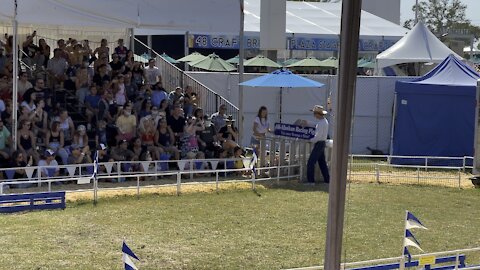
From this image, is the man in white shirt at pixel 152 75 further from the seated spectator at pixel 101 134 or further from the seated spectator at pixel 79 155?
the seated spectator at pixel 79 155

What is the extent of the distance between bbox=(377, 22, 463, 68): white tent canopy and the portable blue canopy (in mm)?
6892

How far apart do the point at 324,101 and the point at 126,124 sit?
8.85m

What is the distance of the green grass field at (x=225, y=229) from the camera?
10195 millimetres

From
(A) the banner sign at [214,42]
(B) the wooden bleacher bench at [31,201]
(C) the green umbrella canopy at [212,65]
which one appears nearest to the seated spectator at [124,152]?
(B) the wooden bleacher bench at [31,201]

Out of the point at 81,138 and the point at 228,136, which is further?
the point at 228,136

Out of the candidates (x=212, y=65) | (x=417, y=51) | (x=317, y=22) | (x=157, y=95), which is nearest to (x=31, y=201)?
(x=157, y=95)

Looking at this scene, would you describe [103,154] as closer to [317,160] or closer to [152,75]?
[317,160]

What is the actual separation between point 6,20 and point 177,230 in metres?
6.75

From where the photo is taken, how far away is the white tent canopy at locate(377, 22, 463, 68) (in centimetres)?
2936

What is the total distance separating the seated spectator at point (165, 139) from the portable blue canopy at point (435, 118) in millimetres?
6956

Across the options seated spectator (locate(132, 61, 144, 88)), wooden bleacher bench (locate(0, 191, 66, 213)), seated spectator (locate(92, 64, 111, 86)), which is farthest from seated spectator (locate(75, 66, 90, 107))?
wooden bleacher bench (locate(0, 191, 66, 213))

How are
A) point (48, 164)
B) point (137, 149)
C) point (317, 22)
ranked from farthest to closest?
1. point (317, 22)
2. point (137, 149)
3. point (48, 164)

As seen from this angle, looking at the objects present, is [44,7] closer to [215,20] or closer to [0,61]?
[0,61]

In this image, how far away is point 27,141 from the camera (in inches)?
627
